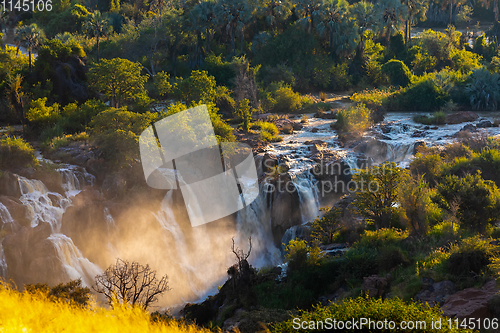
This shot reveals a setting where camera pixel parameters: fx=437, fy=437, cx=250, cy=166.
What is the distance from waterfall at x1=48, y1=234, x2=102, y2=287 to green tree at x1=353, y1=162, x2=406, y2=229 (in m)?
12.3

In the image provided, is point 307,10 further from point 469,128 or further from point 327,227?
point 327,227

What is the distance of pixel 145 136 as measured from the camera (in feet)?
82.1

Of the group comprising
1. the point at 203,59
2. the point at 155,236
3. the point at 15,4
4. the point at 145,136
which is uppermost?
the point at 15,4

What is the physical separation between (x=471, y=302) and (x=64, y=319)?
34.5ft

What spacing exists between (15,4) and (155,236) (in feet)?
183

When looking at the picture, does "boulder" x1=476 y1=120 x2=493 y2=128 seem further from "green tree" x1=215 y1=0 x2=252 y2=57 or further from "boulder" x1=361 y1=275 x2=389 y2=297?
"green tree" x1=215 y1=0 x2=252 y2=57

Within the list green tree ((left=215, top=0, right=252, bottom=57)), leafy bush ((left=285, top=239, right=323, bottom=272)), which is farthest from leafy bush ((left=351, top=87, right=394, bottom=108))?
leafy bush ((left=285, top=239, right=323, bottom=272))

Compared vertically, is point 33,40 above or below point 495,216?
above

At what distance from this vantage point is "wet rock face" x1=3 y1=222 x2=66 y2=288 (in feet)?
58.1

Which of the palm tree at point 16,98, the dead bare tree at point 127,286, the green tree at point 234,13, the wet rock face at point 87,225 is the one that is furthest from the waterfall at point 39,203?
the green tree at point 234,13

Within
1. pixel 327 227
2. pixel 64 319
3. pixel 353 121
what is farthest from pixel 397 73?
pixel 64 319

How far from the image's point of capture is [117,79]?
3228cm

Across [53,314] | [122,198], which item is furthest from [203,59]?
[53,314]

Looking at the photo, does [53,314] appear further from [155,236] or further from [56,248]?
[155,236]
